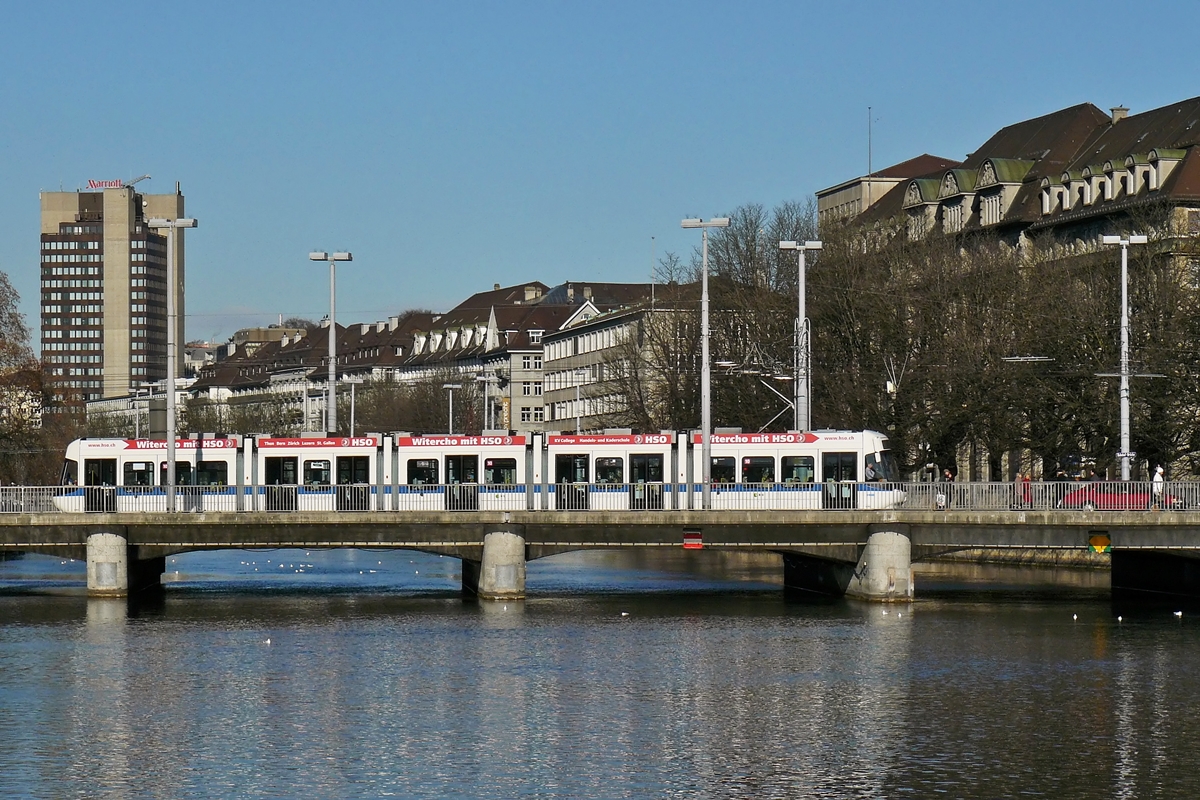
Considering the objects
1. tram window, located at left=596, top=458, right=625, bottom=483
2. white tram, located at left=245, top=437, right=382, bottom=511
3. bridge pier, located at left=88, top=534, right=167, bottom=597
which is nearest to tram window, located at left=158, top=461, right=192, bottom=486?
white tram, located at left=245, top=437, right=382, bottom=511

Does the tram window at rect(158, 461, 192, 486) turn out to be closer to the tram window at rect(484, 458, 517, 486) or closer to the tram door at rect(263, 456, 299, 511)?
the tram door at rect(263, 456, 299, 511)

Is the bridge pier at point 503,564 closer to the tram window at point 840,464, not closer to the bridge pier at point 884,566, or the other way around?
the bridge pier at point 884,566

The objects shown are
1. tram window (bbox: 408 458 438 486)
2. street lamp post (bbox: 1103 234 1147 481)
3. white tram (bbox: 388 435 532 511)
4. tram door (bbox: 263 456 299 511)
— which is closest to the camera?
street lamp post (bbox: 1103 234 1147 481)

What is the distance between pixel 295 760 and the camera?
109ft

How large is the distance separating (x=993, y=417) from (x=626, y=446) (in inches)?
830

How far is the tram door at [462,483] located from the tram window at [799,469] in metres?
9.24

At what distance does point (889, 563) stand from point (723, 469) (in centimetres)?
640

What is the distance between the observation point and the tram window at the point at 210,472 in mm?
62469

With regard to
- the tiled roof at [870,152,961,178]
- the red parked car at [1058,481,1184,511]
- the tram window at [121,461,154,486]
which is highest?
the tiled roof at [870,152,961,178]

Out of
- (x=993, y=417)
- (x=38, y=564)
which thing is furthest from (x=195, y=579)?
(x=993, y=417)

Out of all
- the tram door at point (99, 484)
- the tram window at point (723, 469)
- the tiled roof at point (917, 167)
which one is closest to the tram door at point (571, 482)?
the tram window at point (723, 469)

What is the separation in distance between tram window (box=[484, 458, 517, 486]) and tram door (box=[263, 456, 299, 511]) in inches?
226

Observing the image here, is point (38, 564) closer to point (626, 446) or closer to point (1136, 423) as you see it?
point (626, 446)

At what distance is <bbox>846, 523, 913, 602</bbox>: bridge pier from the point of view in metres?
57.9
